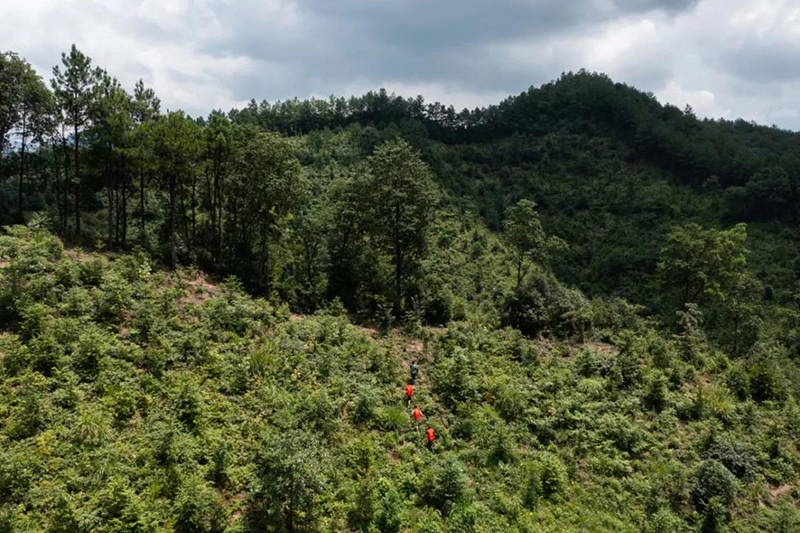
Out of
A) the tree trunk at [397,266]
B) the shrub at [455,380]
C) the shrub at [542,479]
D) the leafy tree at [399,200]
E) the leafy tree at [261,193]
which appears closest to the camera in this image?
the shrub at [542,479]

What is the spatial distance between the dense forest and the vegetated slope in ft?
0.27

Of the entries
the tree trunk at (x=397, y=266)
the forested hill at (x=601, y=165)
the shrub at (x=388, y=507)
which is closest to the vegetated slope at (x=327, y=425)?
the shrub at (x=388, y=507)

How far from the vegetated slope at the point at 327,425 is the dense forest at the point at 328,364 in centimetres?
8

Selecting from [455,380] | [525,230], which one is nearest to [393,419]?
[455,380]

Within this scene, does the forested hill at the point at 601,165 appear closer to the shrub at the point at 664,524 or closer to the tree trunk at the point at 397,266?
the tree trunk at the point at 397,266

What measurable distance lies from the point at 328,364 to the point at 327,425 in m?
3.61

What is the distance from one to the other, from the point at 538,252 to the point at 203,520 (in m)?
26.9

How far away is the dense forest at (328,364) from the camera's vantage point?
10727 mm

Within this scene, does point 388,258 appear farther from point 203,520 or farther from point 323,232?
point 203,520

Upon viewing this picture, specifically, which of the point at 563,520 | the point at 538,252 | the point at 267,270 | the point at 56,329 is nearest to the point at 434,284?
the point at 538,252

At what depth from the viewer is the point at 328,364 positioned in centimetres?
1659

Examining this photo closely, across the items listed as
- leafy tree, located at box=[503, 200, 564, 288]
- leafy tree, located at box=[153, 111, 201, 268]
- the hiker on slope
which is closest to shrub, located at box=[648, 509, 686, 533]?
the hiker on slope

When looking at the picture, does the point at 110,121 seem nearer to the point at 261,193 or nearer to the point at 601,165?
the point at 261,193

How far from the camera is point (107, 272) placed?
18.7 m
